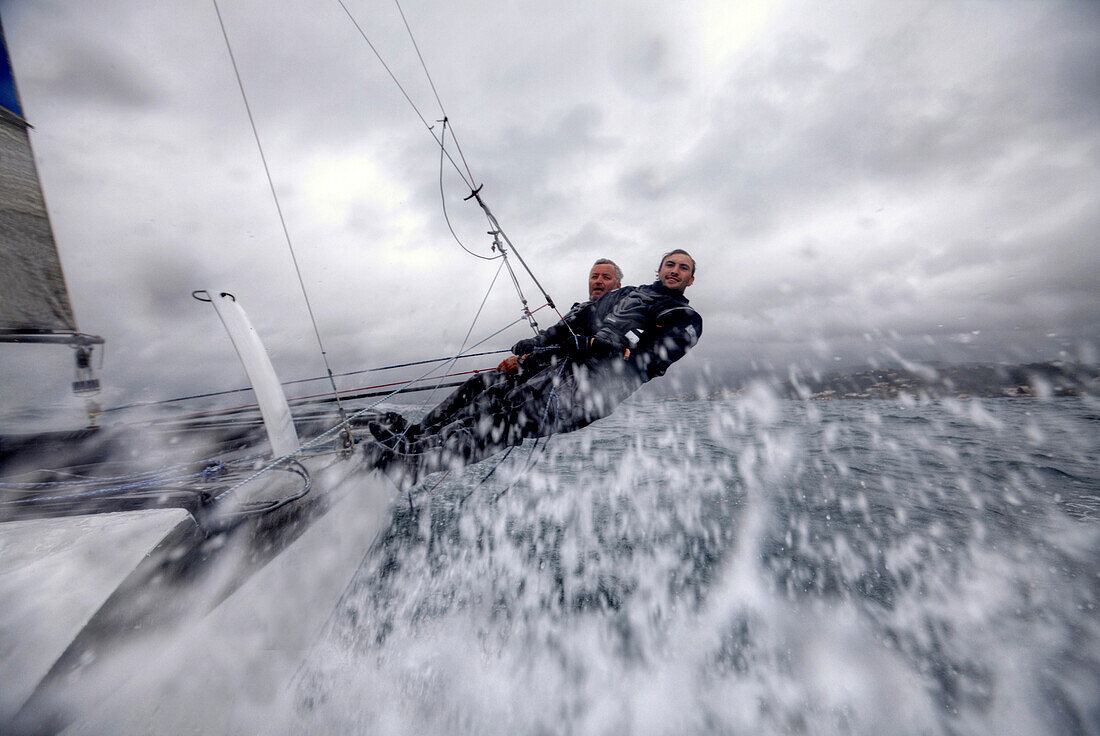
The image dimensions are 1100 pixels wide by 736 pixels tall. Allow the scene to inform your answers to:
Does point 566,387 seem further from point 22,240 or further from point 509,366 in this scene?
point 22,240

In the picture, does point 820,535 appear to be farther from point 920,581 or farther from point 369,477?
point 369,477

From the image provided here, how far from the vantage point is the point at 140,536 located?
177 centimetres

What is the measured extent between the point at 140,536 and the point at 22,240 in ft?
15.4

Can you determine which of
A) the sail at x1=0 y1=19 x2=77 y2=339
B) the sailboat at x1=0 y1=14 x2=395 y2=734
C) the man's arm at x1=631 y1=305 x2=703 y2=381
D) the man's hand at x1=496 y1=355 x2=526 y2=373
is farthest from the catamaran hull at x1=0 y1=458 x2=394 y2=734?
the sail at x1=0 y1=19 x2=77 y2=339

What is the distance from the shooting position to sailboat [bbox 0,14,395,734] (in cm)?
144

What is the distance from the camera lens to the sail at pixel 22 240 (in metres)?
3.71

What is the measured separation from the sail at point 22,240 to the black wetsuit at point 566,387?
167 inches

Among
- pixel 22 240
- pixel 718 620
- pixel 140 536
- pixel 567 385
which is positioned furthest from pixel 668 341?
pixel 22 240

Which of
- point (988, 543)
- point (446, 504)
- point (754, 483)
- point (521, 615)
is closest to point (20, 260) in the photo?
point (446, 504)

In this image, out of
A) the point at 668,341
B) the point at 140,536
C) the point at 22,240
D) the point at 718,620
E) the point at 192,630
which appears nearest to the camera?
the point at 140,536

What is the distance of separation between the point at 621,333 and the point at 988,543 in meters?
4.33

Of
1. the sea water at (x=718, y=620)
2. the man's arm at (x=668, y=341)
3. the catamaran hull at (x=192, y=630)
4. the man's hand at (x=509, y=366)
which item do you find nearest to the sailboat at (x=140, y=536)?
the catamaran hull at (x=192, y=630)

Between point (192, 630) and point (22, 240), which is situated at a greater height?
point (22, 240)

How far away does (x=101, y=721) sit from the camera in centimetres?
150
